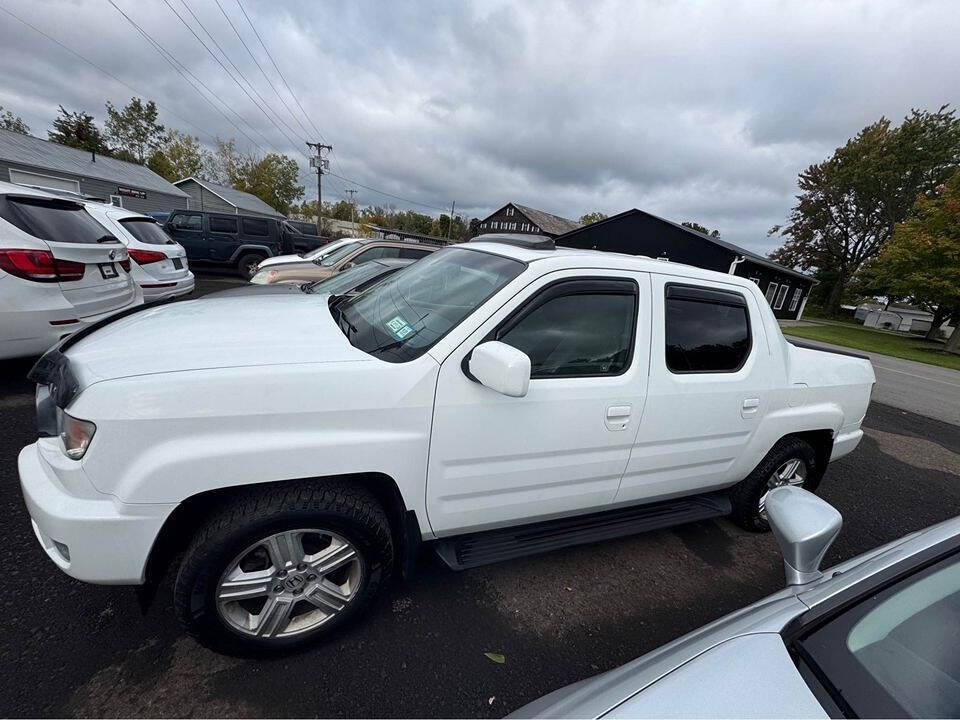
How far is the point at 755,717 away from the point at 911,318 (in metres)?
59.2

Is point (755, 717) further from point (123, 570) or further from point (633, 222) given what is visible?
point (633, 222)

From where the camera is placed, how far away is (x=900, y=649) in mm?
1035

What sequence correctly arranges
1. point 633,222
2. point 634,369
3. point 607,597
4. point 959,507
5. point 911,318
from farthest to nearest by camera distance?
point 911,318 → point 633,222 → point 959,507 → point 607,597 → point 634,369

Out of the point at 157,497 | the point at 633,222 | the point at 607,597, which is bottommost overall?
the point at 607,597

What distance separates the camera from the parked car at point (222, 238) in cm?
1270

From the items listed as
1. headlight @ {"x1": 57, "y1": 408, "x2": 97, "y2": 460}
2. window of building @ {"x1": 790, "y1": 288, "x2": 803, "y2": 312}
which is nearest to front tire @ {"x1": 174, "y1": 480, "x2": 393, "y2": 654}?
headlight @ {"x1": 57, "y1": 408, "x2": 97, "y2": 460}

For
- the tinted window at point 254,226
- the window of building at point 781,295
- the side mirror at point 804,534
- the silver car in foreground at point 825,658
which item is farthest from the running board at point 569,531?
the window of building at point 781,295

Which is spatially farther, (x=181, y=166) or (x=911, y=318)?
(x=181, y=166)

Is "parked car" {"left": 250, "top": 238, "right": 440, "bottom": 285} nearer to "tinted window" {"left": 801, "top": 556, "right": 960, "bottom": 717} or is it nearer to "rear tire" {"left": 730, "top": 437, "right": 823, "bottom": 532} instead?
"rear tire" {"left": 730, "top": 437, "right": 823, "bottom": 532}

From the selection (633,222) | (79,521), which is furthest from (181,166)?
(79,521)

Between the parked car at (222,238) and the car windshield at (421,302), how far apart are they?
38.6 feet

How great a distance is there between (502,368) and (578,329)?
0.70 m

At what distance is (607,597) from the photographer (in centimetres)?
242

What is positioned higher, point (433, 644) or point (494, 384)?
point (494, 384)
